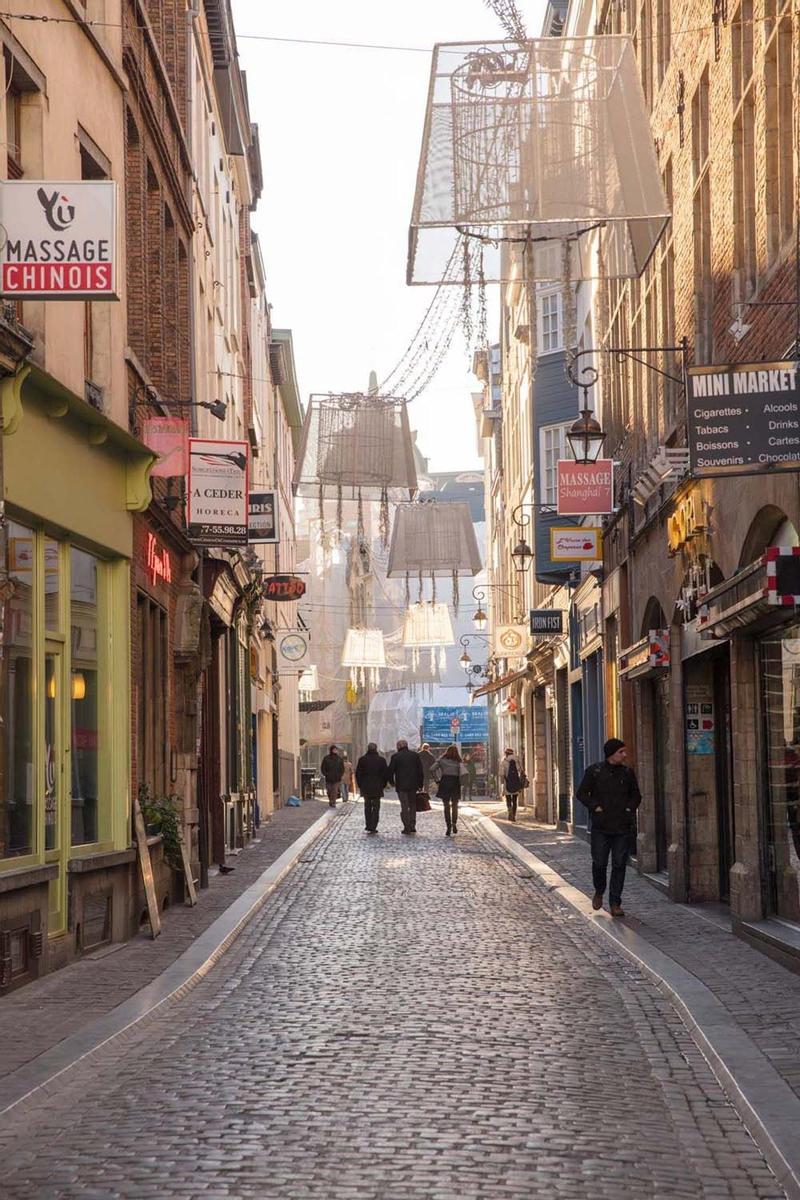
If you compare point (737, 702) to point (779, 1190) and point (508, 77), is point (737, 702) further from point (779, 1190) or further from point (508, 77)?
point (779, 1190)

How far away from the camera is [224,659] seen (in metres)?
30.2

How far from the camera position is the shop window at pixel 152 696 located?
18.3 metres

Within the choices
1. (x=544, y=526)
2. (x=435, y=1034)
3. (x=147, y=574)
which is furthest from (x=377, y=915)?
(x=544, y=526)

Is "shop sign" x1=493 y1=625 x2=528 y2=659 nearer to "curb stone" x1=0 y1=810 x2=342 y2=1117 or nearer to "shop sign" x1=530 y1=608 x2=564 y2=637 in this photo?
"shop sign" x1=530 y1=608 x2=564 y2=637

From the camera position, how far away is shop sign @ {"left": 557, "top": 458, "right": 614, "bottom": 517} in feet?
→ 77.4

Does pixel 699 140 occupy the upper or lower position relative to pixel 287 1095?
upper

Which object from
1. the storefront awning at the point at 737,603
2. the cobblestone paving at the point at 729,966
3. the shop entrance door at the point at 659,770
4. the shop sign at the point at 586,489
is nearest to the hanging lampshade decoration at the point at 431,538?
the shop sign at the point at 586,489

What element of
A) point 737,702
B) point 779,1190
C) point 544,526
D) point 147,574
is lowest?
point 779,1190

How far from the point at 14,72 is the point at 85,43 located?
2588mm

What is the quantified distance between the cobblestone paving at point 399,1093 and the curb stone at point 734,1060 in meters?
0.10

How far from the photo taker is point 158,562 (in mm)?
19719

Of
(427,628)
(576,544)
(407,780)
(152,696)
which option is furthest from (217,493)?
(427,628)

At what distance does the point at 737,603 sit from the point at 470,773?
163 ft

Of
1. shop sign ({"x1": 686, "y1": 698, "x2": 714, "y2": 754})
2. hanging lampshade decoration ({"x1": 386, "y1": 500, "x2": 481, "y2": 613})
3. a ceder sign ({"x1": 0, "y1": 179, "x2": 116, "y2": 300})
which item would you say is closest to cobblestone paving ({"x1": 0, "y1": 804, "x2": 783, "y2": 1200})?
shop sign ({"x1": 686, "y1": 698, "x2": 714, "y2": 754})
